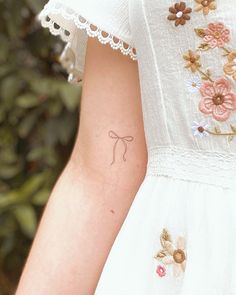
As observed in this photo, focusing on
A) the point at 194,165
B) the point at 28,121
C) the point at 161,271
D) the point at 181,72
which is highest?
the point at 28,121

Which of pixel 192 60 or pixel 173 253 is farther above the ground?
pixel 192 60

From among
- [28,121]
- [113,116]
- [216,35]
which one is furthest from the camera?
[28,121]

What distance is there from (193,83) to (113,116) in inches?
5.1

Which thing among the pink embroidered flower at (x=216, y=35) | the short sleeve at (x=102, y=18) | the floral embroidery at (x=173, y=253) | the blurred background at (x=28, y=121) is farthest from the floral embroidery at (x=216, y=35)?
the blurred background at (x=28, y=121)

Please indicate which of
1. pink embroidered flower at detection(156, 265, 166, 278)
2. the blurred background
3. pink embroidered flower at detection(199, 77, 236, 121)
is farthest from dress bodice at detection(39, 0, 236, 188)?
the blurred background

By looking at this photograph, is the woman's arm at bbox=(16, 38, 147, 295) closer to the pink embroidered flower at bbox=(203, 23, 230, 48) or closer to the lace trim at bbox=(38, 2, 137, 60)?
the lace trim at bbox=(38, 2, 137, 60)

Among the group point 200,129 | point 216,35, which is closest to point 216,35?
point 216,35

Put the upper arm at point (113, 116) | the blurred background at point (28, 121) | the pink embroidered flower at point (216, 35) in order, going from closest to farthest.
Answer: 1. the pink embroidered flower at point (216, 35)
2. the upper arm at point (113, 116)
3. the blurred background at point (28, 121)

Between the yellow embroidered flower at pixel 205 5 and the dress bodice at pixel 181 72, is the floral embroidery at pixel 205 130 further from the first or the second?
the yellow embroidered flower at pixel 205 5

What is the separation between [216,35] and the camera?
83 centimetres

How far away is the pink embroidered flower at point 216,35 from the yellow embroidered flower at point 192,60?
0.08ft

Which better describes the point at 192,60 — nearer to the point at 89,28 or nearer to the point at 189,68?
the point at 189,68

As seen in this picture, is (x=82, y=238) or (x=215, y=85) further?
(x=82, y=238)

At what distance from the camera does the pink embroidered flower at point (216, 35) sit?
828 mm
